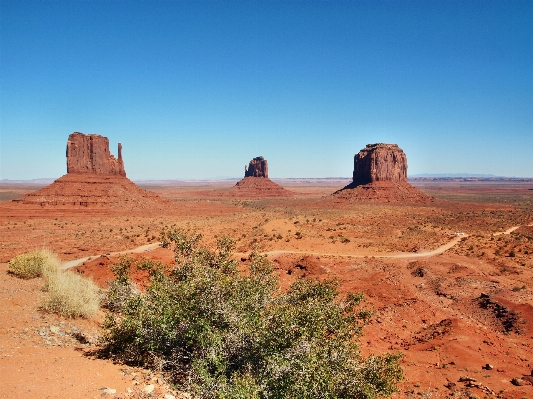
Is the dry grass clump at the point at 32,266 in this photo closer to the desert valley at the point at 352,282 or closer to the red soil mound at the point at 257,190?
the desert valley at the point at 352,282

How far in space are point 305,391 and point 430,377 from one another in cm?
765

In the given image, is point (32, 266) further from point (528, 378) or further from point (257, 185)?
point (257, 185)

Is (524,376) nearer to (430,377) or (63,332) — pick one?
(430,377)

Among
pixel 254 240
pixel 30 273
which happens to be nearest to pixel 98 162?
pixel 254 240

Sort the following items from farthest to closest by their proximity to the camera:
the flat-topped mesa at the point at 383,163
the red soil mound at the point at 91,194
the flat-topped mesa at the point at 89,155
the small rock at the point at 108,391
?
the flat-topped mesa at the point at 383,163
the flat-topped mesa at the point at 89,155
the red soil mound at the point at 91,194
the small rock at the point at 108,391

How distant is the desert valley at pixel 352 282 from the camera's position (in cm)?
899

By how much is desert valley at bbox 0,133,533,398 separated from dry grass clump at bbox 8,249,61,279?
0.50 m

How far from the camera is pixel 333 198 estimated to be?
93375 mm

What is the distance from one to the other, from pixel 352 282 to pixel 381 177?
79.8 metres

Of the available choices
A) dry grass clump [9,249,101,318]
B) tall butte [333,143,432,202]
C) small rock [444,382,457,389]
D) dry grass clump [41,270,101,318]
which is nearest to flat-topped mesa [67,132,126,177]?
tall butte [333,143,432,202]

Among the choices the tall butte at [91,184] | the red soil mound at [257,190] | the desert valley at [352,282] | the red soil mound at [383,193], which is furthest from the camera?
the red soil mound at [257,190]

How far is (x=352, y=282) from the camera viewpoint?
2341cm

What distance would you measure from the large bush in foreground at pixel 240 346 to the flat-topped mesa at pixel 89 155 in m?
66.5

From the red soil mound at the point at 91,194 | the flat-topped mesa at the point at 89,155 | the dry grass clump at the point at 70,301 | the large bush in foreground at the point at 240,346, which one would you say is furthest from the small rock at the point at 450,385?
the flat-topped mesa at the point at 89,155
